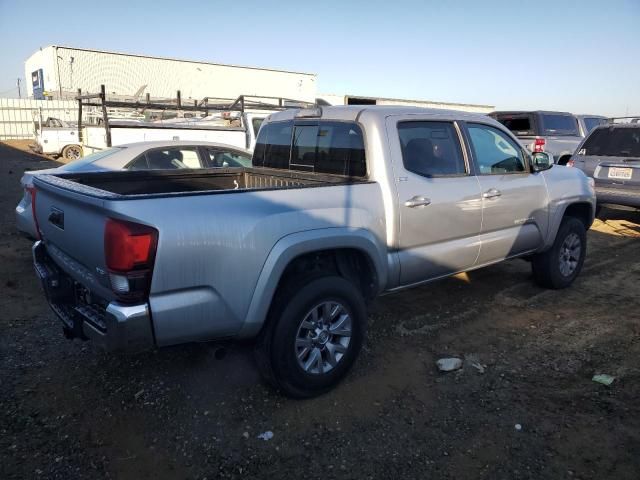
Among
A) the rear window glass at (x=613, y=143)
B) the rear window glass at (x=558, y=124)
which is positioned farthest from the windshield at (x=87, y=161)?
the rear window glass at (x=558, y=124)

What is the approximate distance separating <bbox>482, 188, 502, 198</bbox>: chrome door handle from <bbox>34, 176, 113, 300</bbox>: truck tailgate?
3.12 metres

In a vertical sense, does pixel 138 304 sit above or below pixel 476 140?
below

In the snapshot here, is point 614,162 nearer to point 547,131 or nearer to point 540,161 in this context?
point 540,161

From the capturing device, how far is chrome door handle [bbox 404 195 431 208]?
3.68 metres

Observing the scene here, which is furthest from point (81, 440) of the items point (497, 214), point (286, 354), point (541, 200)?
point (541, 200)

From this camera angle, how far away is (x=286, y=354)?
3092 mm

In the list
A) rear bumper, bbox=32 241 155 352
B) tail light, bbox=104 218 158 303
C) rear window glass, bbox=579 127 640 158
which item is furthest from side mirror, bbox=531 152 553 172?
rear window glass, bbox=579 127 640 158

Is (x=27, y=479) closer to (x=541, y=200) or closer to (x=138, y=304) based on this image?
(x=138, y=304)

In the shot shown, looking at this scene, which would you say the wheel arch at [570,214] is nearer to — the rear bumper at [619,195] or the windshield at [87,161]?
the rear bumper at [619,195]

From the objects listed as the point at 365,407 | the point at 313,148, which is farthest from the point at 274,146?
the point at 365,407

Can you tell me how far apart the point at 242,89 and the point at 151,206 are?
4127 cm

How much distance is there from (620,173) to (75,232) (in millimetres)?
8249

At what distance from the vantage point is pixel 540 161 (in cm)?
491

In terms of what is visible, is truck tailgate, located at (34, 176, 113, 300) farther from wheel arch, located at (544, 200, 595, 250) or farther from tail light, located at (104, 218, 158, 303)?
wheel arch, located at (544, 200, 595, 250)
